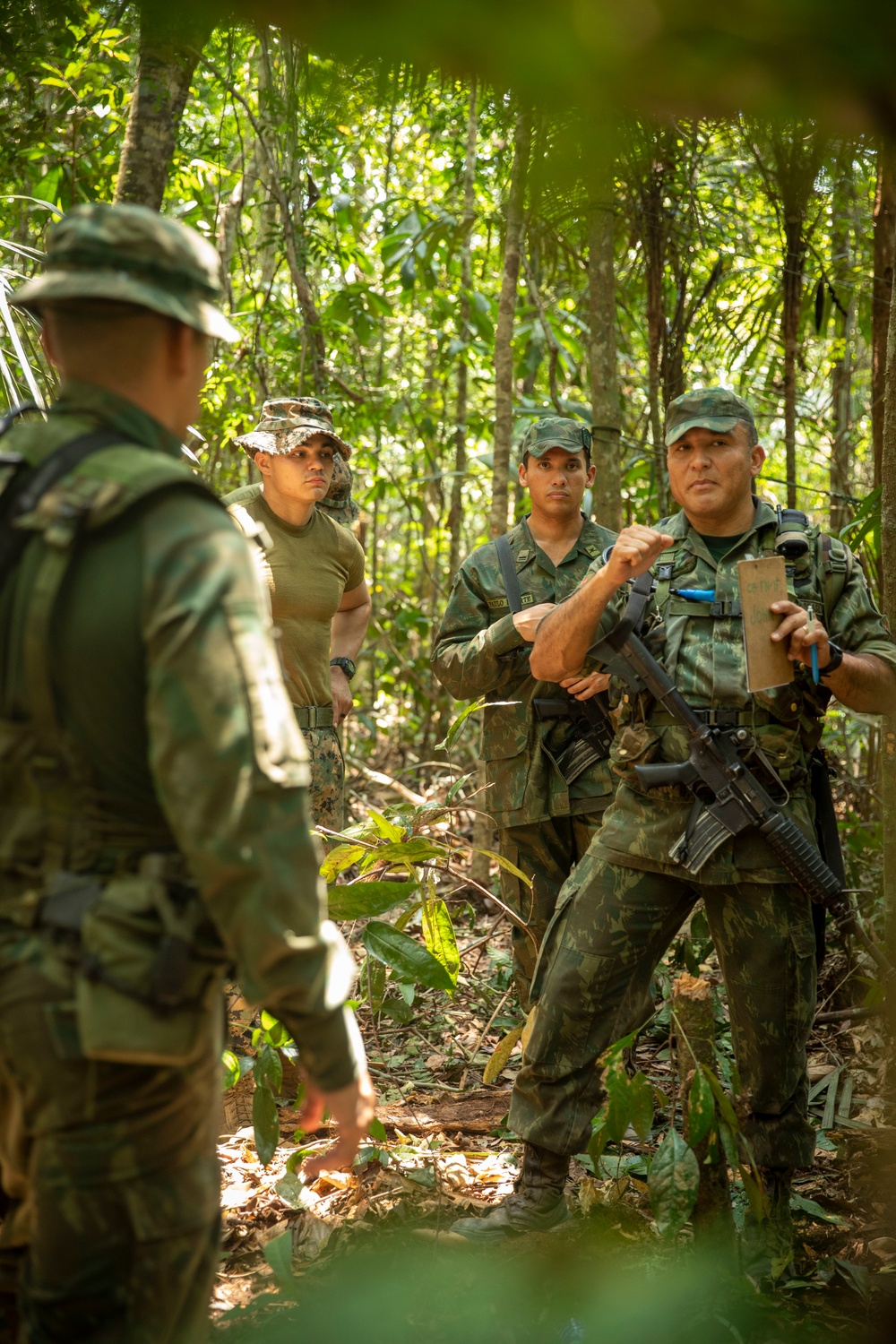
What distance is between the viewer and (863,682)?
2963mm

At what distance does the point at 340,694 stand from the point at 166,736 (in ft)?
10.7

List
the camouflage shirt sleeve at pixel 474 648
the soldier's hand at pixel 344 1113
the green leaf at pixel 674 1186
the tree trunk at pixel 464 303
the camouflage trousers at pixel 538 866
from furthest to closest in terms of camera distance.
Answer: the tree trunk at pixel 464 303 → the camouflage trousers at pixel 538 866 → the camouflage shirt sleeve at pixel 474 648 → the green leaf at pixel 674 1186 → the soldier's hand at pixel 344 1113

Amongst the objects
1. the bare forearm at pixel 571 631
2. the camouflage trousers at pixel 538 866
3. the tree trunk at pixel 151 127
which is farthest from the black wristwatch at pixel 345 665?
the tree trunk at pixel 151 127

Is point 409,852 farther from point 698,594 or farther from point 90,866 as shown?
point 90,866

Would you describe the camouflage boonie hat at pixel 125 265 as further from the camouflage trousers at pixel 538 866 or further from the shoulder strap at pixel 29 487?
the camouflage trousers at pixel 538 866

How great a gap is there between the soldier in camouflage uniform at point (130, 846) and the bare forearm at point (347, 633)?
3314 mm

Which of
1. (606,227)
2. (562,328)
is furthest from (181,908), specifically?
(562,328)

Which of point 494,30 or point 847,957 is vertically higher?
point 494,30

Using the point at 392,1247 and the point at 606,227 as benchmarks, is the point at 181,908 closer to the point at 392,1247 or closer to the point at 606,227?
the point at 392,1247

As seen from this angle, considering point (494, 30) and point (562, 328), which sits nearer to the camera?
point (494, 30)

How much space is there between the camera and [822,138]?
129cm

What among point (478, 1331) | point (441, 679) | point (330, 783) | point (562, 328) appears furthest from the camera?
point (562, 328)

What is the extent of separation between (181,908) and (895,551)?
92.0 inches

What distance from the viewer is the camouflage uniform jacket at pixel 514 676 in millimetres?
4008
